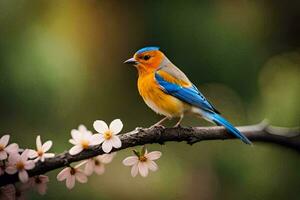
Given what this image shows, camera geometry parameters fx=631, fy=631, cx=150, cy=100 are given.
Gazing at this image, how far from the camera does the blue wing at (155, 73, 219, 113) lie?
1.51 metres

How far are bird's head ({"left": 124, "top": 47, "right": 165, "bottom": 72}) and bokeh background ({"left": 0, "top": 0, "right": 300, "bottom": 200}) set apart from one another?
0.78 metres

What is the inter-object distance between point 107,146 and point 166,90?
57 cm

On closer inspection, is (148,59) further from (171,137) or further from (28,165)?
(28,165)

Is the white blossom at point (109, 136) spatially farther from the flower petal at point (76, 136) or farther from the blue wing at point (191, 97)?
the blue wing at point (191, 97)

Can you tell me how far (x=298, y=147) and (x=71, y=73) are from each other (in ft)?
3.77

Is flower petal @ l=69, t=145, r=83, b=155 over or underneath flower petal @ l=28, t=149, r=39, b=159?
underneath

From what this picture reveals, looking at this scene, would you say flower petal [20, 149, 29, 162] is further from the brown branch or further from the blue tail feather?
the blue tail feather

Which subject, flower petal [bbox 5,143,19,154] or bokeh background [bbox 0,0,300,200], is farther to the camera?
bokeh background [bbox 0,0,300,200]

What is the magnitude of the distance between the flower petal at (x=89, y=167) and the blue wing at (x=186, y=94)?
446 millimetres

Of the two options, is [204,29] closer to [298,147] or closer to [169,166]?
[169,166]

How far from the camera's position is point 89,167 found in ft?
3.65

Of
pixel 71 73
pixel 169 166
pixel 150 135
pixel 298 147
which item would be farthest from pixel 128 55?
pixel 150 135

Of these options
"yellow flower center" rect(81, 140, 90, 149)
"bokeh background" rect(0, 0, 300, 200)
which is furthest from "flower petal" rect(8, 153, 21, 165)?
"bokeh background" rect(0, 0, 300, 200)

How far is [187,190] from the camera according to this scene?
2.41 m
